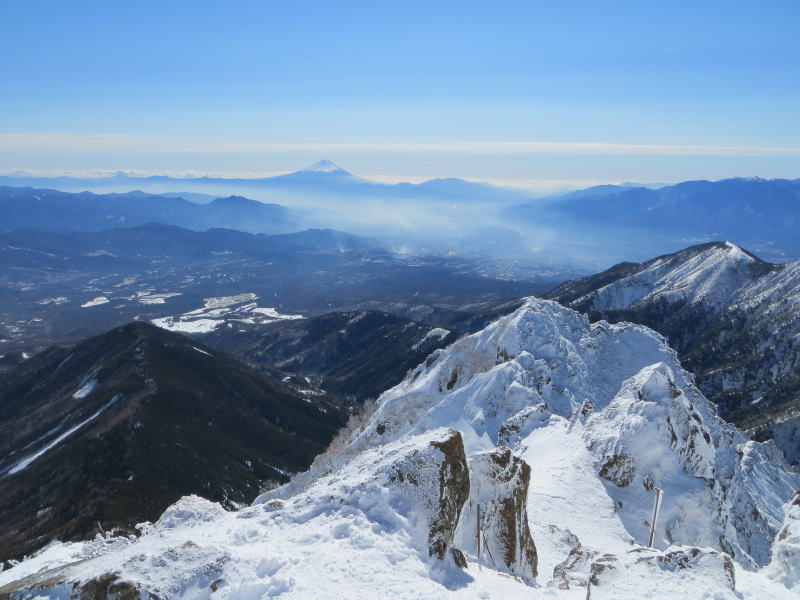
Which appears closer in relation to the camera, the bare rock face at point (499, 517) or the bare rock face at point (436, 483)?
the bare rock face at point (436, 483)

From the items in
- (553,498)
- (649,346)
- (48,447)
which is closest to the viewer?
(553,498)

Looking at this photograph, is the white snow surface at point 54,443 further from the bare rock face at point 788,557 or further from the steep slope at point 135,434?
the bare rock face at point 788,557

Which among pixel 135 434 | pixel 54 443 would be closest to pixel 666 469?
pixel 135 434

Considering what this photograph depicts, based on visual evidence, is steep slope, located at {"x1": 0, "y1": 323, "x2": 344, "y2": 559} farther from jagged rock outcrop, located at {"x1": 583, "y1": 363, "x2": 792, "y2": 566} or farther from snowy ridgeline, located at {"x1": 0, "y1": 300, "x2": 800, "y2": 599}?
jagged rock outcrop, located at {"x1": 583, "y1": 363, "x2": 792, "y2": 566}

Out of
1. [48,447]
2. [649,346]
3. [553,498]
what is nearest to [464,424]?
[553,498]

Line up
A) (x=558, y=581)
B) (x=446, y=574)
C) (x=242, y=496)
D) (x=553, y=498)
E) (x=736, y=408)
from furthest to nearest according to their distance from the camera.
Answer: (x=736, y=408) → (x=242, y=496) → (x=553, y=498) → (x=558, y=581) → (x=446, y=574)

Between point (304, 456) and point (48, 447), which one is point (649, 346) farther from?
point (48, 447)

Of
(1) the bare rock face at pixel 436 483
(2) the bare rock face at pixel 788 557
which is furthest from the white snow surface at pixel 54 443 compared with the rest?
(2) the bare rock face at pixel 788 557
